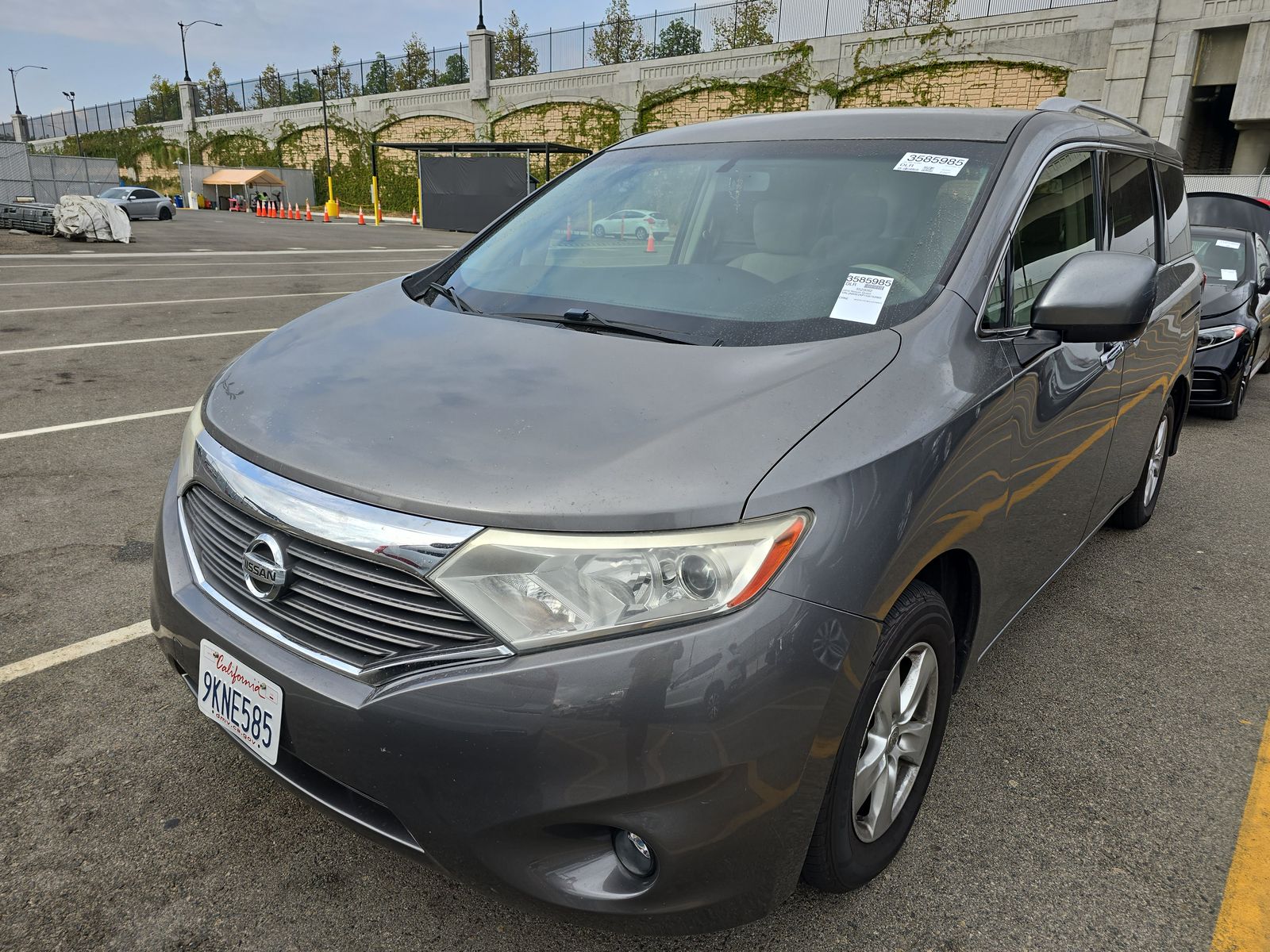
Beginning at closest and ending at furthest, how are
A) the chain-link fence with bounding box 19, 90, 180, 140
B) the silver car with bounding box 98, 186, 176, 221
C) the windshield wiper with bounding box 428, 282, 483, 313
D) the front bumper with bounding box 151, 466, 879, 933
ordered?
1. the front bumper with bounding box 151, 466, 879, 933
2. the windshield wiper with bounding box 428, 282, 483, 313
3. the silver car with bounding box 98, 186, 176, 221
4. the chain-link fence with bounding box 19, 90, 180, 140

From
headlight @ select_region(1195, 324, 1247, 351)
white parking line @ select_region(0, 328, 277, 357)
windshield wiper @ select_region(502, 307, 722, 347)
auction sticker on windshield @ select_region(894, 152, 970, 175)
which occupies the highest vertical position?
auction sticker on windshield @ select_region(894, 152, 970, 175)

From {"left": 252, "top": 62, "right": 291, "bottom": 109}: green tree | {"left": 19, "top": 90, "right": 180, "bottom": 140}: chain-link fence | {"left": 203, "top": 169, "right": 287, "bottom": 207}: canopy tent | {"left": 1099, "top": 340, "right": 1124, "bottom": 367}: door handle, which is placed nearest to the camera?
{"left": 1099, "top": 340, "right": 1124, "bottom": 367}: door handle

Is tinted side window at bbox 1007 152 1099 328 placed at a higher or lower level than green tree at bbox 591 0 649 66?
lower

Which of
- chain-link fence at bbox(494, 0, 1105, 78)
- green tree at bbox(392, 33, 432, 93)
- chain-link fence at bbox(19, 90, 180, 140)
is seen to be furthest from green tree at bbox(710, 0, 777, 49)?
chain-link fence at bbox(19, 90, 180, 140)

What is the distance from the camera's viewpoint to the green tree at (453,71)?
51103 millimetres

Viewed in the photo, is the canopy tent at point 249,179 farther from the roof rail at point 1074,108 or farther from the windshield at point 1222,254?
the roof rail at point 1074,108

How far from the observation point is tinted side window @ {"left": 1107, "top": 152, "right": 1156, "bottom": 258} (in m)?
3.16

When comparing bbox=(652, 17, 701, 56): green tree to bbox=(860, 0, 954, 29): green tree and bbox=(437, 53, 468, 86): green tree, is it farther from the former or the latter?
bbox=(437, 53, 468, 86): green tree

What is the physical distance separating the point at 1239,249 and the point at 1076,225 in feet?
21.6

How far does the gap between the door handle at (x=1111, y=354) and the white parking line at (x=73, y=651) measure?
315 centimetres

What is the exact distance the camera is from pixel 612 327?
2.29 meters

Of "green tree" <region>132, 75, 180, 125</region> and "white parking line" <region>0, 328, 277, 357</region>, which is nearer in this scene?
"white parking line" <region>0, 328, 277, 357</region>

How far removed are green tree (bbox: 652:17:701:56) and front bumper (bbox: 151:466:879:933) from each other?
41.5 m

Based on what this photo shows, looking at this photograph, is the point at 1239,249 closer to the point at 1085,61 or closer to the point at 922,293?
the point at 922,293
